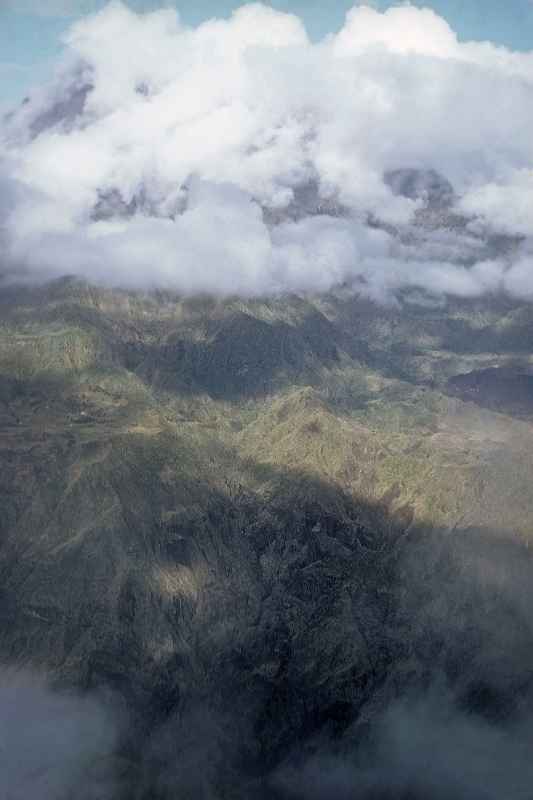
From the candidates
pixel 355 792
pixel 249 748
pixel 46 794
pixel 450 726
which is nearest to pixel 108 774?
pixel 46 794

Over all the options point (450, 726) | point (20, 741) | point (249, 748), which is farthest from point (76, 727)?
point (450, 726)

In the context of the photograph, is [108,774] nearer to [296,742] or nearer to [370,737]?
[296,742]

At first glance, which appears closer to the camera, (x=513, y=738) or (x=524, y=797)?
(x=524, y=797)

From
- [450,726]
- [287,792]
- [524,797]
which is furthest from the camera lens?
[450,726]

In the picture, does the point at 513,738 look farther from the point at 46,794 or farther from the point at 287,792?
the point at 46,794

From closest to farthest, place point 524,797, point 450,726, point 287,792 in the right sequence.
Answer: point 524,797
point 287,792
point 450,726

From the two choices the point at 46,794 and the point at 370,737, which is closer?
the point at 46,794

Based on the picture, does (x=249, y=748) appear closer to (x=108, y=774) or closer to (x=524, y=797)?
(x=108, y=774)

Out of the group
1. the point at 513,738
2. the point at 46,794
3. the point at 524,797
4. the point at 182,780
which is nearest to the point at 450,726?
the point at 513,738
